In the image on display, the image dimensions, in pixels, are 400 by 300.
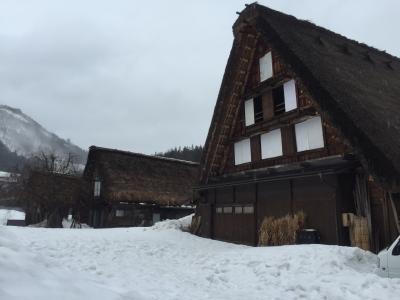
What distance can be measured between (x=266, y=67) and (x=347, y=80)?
4.17m

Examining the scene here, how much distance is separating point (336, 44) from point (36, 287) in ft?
59.6

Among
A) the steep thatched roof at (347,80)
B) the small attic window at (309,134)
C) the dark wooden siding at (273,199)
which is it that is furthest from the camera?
the dark wooden siding at (273,199)

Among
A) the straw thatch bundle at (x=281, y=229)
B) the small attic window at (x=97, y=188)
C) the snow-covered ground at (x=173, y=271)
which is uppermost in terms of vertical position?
the small attic window at (x=97, y=188)

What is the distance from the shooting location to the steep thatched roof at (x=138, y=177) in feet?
104

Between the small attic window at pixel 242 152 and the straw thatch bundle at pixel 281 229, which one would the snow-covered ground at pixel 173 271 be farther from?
the small attic window at pixel 242 152

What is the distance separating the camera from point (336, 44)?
61.9 feet

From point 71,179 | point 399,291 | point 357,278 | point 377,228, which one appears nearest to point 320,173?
point 377,228

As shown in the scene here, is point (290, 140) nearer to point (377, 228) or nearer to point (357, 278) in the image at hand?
point (377, 228)

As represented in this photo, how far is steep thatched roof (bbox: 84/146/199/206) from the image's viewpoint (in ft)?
104

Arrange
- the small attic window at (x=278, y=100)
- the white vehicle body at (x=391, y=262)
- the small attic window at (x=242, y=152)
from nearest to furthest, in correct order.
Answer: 1. the white vehicle body at (x=391, y=262)
2. the small attic window at (x=278, y=100)
3. the small attic window at (x=242, y=152)

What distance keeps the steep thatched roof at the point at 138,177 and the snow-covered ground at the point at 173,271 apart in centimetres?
1495

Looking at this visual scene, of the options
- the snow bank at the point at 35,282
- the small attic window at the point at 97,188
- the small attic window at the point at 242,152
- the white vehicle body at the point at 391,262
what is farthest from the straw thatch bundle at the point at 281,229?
the small attic window at the point at 97,188

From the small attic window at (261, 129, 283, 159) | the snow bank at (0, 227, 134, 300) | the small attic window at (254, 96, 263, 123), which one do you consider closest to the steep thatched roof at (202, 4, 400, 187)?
the small attic window at (254, 96, 263, 123)

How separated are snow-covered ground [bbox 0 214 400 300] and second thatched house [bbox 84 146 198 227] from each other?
14663 mm
